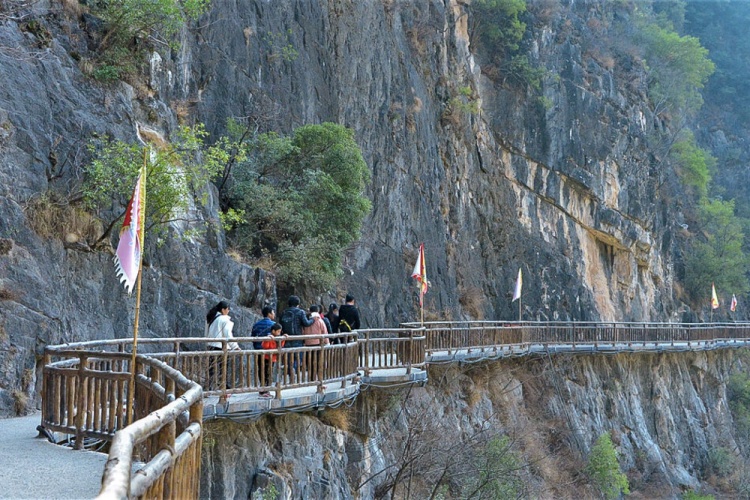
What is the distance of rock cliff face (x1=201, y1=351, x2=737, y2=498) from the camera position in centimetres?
1381

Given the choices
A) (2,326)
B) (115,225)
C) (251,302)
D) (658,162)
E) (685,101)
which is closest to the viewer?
(2,326)

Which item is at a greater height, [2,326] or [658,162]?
[658,162]

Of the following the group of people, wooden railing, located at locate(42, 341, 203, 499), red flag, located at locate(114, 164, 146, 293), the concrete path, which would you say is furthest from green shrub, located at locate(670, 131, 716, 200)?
the concrete path

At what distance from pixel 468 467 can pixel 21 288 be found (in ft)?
36.5

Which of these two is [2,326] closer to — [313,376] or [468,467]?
[313,376]

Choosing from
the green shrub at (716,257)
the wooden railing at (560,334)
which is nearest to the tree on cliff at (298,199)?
the wooden railing at (560,334)

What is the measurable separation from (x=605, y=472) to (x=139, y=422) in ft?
86.0

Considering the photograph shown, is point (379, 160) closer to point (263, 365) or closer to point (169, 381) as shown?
point (263, 365)

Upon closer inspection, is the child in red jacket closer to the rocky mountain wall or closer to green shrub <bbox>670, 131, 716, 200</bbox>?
the rocky mountain wall

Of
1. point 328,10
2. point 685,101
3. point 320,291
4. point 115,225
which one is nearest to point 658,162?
point 685,101

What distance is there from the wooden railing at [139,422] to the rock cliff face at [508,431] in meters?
2.90

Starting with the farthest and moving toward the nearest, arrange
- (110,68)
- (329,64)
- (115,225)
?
(329,64) < (110,68) < (115,225)

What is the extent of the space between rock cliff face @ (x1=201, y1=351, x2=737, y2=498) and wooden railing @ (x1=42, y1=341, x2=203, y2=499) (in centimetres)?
290

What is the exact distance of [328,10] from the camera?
30016 mm
